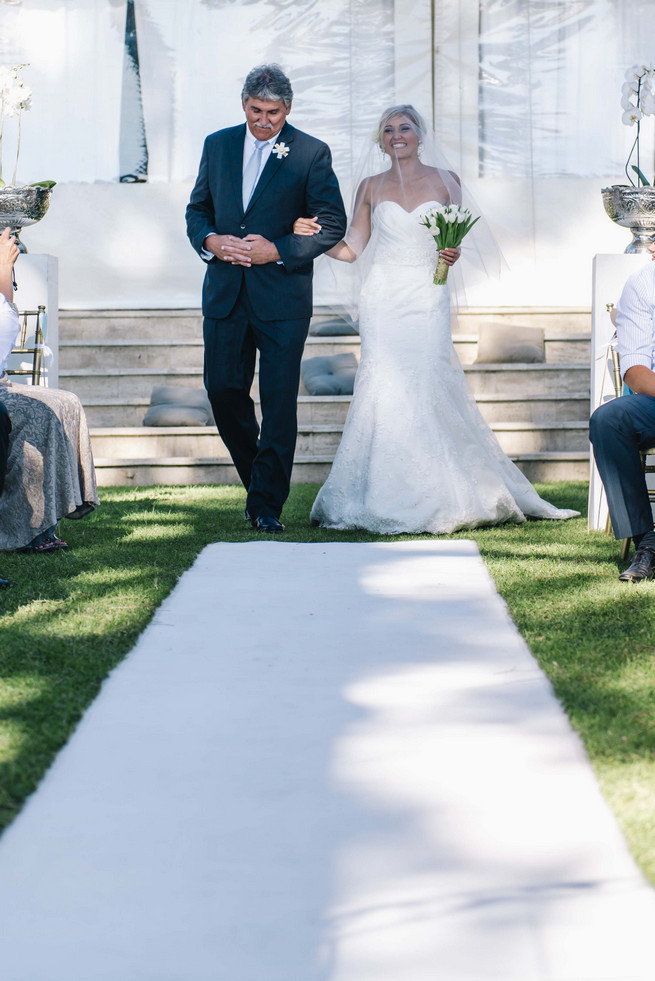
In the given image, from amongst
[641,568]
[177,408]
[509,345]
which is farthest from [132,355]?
[641,568]

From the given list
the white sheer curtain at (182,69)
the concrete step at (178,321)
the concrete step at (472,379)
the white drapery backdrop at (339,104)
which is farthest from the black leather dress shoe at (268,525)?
the white sheer curtain at (182,69)

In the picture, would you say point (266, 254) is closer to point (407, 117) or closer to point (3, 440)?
point (407, 117)

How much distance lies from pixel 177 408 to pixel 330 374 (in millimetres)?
1019

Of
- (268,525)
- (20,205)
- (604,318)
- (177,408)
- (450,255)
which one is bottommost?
(268,525)

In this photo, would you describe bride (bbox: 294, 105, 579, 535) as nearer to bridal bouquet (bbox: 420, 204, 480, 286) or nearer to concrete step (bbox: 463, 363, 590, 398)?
bridal bouquet (bbox: 420, 204, 480, 286)

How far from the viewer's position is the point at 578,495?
5.95 meters

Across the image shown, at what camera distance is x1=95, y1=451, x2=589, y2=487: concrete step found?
6.72 m

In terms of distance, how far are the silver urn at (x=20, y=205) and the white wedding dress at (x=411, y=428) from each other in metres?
1.50

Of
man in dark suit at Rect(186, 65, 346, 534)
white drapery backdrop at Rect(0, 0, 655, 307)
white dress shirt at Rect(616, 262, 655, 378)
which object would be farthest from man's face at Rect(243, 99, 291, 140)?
white drapery backdrop at Rect(0, 0, 655, 307)

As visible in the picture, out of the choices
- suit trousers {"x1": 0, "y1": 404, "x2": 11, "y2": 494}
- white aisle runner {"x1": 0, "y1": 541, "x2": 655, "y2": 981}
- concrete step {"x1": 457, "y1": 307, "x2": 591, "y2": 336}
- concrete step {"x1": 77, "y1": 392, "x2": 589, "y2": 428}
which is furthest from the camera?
concrete step {"x1": 457, "y1": 307, "x2": 591, "y2": 336}

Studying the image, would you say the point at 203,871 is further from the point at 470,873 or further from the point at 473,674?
the point at 473,674

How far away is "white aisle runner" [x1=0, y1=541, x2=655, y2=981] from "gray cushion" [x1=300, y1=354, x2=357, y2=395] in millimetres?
4400

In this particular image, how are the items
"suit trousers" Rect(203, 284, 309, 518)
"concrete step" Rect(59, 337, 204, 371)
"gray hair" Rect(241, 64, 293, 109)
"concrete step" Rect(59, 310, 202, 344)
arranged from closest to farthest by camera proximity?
1. "gray hair" Rect(241, 64, 293, 109)
2. "suit trousers" Rect(203, 284, 309, 518)
3. "concrete step" Rect(59, 337, 204, 371)
4. "concrete step" Rect(59, 310, 202, 344)

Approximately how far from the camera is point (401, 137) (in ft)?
16.5
